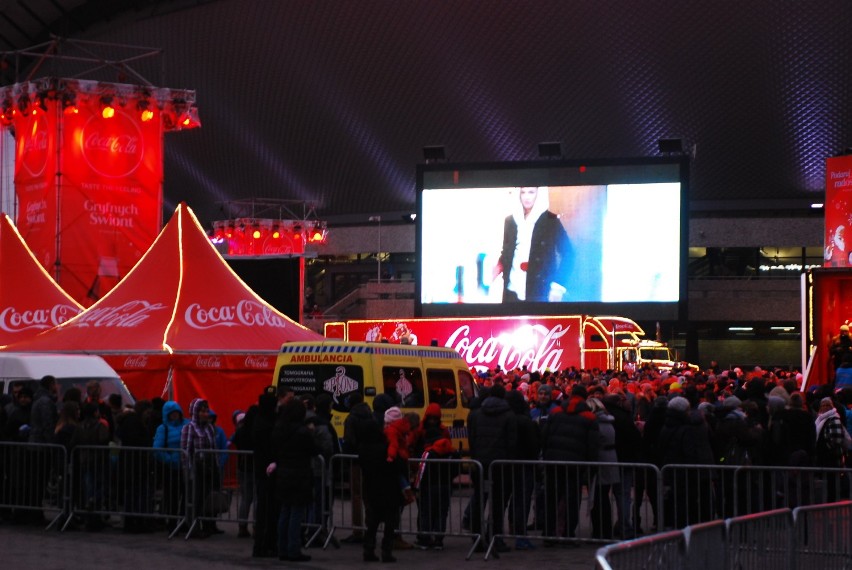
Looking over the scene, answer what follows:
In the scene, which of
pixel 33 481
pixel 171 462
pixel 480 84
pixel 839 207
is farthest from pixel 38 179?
pixel 480 84

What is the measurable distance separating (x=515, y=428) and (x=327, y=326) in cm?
2703

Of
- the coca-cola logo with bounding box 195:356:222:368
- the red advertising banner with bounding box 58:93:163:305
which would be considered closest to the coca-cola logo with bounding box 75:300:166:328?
the coca-cola logo with bounding box 195:356:222:368

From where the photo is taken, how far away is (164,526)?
16062 mm

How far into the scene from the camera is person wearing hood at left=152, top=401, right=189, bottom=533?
15.3 m

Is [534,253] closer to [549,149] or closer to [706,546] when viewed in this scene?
[549,149]

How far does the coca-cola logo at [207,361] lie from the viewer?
68.6 feet

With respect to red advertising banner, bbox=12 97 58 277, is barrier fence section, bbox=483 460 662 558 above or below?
below

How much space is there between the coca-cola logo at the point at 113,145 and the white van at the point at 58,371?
9.75m

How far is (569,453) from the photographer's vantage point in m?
14.2

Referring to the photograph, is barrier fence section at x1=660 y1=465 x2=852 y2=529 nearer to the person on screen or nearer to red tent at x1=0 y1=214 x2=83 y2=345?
red tent at x1=0 y1=214 x2=83 y2=345

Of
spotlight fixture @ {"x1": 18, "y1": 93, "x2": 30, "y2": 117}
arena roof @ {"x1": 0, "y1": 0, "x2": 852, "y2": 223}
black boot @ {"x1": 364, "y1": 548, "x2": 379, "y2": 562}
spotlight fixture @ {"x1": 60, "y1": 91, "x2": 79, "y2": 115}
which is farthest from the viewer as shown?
arena roof @ {"x1": 0, "y1": 0, "x2": 852, "y2": 223}

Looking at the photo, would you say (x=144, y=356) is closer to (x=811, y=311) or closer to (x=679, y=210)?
(x=811, y=311)

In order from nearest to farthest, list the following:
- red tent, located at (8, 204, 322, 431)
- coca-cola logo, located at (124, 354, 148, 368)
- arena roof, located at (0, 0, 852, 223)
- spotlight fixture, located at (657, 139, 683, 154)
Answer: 1. coca-cola logo, located at (124, 354, 148, 368)
2. red tent, located at (8, 204, 322, 431)
3. spotlight fixture, located at (657, 139, 683, 154)
4. arena roof, located at (0, 0, 852, 223)

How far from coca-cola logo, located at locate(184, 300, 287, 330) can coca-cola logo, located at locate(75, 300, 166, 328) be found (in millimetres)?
→ 583
